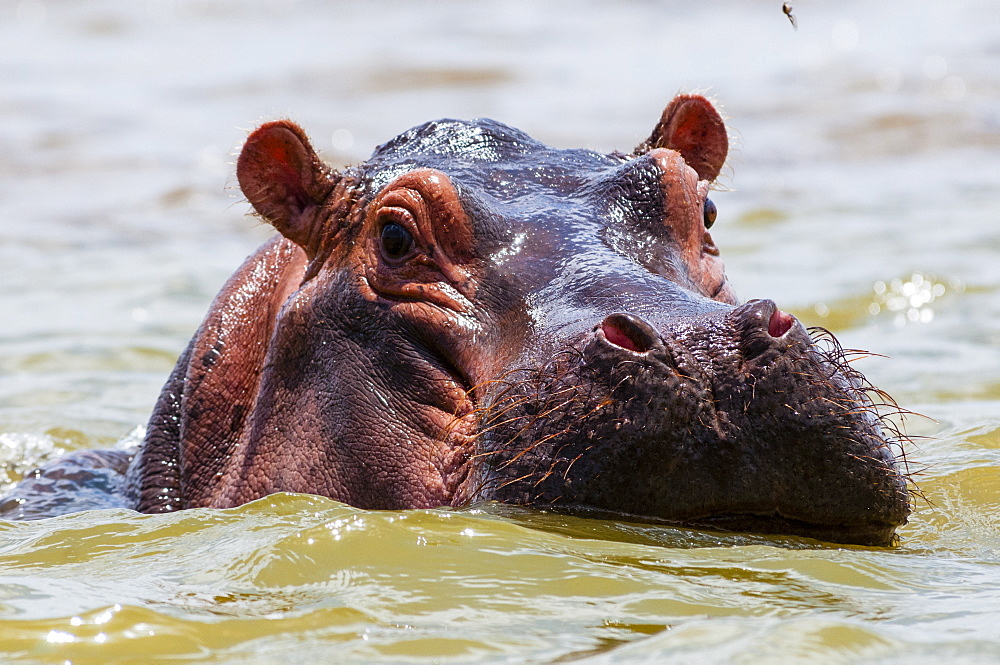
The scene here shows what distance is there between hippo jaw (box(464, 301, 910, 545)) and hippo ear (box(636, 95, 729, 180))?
1976mm

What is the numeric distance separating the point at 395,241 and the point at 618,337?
1200mm

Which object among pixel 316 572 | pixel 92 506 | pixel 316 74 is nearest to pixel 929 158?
pixel 316 74

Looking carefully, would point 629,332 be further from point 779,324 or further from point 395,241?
point 395,241

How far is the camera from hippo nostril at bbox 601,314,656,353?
384 cm

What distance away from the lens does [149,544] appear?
4703 millimetres

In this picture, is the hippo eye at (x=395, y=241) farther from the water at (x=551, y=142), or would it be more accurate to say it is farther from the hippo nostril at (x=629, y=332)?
the hippo nostril at (x=629, y=332)

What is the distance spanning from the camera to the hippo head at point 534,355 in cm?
384

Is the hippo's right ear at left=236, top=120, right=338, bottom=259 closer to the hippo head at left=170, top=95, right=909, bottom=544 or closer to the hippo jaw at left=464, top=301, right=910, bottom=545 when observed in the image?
the hippo head at left=170, top=95, right=909, bottom=544

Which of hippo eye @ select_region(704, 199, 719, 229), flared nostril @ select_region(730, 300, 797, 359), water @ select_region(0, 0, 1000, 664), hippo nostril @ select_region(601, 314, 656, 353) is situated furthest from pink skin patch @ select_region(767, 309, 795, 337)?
hippo eye @ select_region(704, 199, 719, 229)

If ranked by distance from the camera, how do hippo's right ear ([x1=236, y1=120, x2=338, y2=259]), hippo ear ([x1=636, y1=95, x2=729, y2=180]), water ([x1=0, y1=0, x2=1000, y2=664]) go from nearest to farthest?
water ([x1=0, y1=0, x2=1000, y2=664]) < hippo's right ear ([x1=236, y1=120, x2=338, y2=259]) < hippo ear ([x1=636, y1=95, x2=729, y2=180])

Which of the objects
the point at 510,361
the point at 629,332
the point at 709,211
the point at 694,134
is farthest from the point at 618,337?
the point at 694,134

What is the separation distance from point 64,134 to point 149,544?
51.0 feet

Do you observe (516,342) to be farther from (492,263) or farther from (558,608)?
(558,608)

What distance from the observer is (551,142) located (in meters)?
17.3
